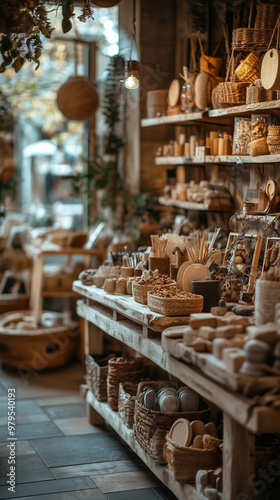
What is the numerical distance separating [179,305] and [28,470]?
136cm

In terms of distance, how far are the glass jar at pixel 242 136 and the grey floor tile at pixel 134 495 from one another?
183 cm

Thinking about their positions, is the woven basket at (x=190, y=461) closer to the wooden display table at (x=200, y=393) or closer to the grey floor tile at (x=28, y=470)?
the wooden display table at (x=200, y=393)

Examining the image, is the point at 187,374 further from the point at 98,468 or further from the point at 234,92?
the point at 234,92

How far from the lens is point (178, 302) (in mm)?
2936

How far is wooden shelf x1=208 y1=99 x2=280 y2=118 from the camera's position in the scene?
3.06 m

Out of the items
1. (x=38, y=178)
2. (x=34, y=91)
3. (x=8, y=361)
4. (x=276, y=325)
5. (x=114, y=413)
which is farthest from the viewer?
(x=38, y=178)

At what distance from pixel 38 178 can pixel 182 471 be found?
43.9ft

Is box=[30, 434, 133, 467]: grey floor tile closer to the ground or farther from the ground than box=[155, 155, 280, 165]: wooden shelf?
closer to the ground

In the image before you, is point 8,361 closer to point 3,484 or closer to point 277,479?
point 3,484

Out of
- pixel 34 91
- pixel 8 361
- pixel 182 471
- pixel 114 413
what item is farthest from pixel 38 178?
pixel 182 471

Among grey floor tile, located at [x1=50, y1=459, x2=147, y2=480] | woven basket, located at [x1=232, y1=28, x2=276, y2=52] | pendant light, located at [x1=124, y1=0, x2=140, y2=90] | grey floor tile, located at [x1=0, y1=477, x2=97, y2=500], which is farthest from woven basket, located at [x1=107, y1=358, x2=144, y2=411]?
woven basket, located at [x1=232, y1=28, x2=276, y2=52]

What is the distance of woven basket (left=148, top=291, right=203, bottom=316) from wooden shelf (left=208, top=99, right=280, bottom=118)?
0.99 metres

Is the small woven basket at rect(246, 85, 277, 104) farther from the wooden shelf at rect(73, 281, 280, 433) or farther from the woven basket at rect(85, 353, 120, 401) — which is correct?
the woven basket at rect(85, 353, 120, 401)

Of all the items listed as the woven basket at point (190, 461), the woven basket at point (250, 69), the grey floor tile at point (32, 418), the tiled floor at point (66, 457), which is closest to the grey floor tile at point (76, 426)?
the tiled floor at point (66, 457)
